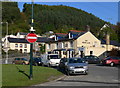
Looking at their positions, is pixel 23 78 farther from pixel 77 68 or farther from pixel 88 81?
pixel 77 68

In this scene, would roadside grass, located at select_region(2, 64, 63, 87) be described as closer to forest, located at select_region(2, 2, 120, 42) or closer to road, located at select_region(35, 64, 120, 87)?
road, located at select_region(35, 64, 120, 87)

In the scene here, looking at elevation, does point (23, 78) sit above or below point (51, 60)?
below

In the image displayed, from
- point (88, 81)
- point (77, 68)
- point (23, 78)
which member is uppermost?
point (77, 68)

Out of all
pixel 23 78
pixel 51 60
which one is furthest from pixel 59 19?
pixel 23 78

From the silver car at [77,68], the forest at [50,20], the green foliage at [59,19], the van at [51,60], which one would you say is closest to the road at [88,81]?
the silver car at [77,68]

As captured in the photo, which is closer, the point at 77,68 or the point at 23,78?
the point at 23,78

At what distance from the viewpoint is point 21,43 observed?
305ft

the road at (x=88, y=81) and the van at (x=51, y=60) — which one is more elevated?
the van at (x=51, y=60)

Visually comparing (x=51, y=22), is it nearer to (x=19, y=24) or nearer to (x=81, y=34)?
(x=19, y=24)

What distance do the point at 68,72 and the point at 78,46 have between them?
129 ft

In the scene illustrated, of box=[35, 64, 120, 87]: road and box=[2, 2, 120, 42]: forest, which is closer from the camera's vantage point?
box=[35, 64, 120, 87]: road

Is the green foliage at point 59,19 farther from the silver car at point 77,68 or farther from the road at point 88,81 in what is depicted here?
the road at point 88,81

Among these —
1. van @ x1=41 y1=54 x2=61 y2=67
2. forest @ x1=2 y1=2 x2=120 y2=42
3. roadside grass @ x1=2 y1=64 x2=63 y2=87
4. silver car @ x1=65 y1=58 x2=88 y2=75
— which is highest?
forest @ x1=2 y1=2 x2=120 y2=42

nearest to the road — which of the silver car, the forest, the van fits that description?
the silver car
